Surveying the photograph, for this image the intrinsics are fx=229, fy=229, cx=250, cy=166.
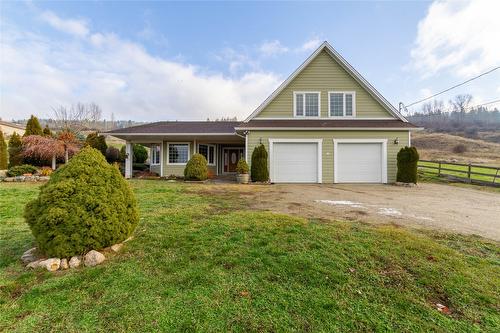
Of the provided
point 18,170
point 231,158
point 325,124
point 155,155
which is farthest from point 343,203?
point 18,170

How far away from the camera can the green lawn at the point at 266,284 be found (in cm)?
225

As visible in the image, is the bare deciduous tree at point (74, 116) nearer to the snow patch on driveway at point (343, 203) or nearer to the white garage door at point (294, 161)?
the white garage door at point (294, 161)

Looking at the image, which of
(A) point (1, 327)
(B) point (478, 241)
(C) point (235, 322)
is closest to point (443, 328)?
(C) point (235, 322)

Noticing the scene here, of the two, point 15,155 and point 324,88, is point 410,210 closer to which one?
Result: point 324,88

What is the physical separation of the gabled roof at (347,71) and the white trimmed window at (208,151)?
5137mm

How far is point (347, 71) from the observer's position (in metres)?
13.8

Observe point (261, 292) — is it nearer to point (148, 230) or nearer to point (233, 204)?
point (148, 230)

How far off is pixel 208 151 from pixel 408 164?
13.0 metres

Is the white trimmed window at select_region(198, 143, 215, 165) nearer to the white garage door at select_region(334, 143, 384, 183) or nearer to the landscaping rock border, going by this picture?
the white garage door at select_region(334, 143, 384, 183)

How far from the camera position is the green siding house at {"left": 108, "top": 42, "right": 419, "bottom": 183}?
13.0 m

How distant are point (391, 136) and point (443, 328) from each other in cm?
1288

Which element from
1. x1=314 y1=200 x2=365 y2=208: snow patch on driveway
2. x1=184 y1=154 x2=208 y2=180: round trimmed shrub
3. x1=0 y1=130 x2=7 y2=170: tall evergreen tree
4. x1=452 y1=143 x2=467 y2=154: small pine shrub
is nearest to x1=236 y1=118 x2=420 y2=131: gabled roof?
x1=184 y1=154 x2=208 y2=180: round trimmed shrub

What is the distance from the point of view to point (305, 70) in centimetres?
1383

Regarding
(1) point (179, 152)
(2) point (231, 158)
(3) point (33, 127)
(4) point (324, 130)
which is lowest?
(2) point (231, 158)
